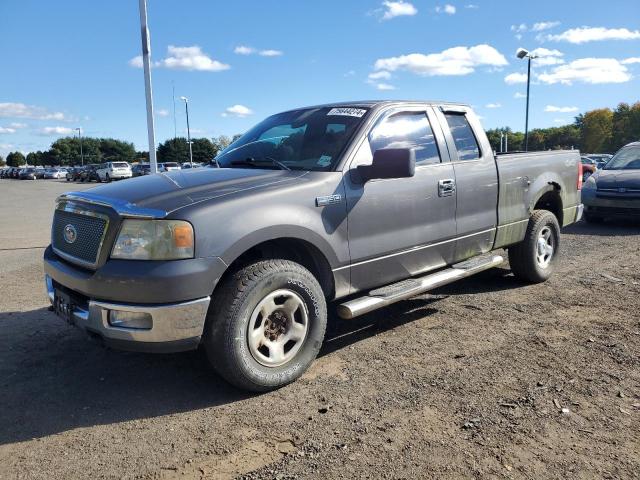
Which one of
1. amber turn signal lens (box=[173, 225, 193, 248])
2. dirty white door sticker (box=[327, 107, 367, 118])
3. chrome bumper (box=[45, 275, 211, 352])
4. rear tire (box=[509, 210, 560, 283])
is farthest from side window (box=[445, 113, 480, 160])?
chrome bumper (box=[45, 275, 211, 352])

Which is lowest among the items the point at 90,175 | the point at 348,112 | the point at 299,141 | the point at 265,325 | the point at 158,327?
the point at 265,325

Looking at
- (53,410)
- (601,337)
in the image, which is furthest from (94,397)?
(601,337)

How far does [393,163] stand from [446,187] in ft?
3.36

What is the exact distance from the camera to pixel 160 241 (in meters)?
3.03

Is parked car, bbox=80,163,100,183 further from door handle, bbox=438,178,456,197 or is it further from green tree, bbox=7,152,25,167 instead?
green tree, bbox=7,152,25,167

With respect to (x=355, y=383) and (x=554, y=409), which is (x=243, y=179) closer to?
(x=355, y=383)

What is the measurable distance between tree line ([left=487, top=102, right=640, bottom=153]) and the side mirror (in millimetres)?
85865

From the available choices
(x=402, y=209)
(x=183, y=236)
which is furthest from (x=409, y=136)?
(x=183, y=236)

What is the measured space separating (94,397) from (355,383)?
1748mm

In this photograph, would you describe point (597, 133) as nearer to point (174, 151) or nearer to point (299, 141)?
point (174, 151)

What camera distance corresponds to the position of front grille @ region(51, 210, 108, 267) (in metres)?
3.25

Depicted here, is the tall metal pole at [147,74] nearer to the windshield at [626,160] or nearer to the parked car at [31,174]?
the windshield at [626,160]

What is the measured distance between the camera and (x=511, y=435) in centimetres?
284

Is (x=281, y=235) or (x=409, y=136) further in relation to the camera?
(x=409, y=136)
